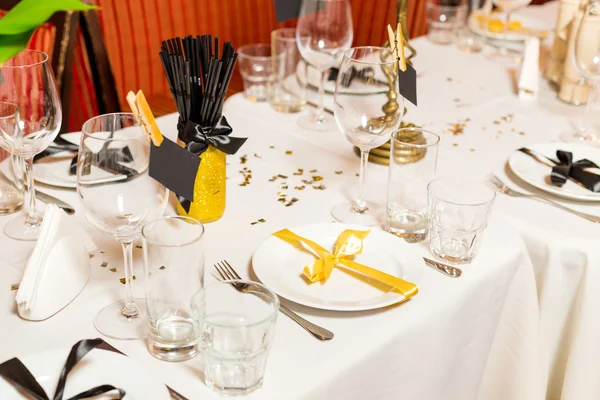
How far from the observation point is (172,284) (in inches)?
32.5

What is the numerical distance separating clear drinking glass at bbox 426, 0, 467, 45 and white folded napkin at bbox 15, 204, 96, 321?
147cm

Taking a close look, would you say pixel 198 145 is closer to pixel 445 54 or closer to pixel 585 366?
pixel 585 366

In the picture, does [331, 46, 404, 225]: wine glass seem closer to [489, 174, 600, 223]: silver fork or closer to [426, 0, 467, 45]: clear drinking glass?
[489, 174, 600, 223]: silver fork

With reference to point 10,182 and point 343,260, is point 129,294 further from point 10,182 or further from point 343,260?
point 10,182

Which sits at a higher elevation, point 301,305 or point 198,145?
point 198,145

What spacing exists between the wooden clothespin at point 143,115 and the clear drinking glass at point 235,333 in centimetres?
18

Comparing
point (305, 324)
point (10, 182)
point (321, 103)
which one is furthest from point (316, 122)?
point (305, 324)

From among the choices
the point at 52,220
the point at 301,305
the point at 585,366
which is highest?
the point at 52,220

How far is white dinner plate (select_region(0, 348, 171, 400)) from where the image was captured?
0.74 meters

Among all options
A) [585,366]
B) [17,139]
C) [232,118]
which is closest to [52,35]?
[232,118]

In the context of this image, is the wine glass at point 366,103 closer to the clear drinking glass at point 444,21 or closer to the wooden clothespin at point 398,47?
the wooden clothespin at point 398,47

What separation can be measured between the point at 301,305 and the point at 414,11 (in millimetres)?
2121

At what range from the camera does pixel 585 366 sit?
115 centimetres

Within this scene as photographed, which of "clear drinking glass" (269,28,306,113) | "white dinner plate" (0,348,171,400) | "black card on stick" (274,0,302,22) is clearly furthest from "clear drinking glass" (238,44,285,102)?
"white dinner plate" (0,348,171,400)
